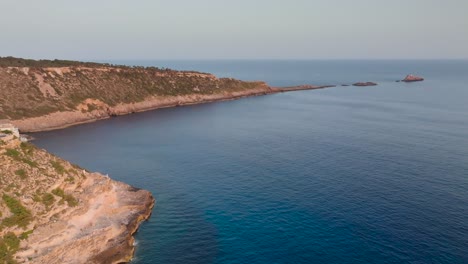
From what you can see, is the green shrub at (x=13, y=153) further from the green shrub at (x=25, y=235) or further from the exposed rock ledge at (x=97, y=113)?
the exposed rock ledge at (x=97, y=113)

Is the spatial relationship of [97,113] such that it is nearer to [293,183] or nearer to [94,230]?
[293,183]

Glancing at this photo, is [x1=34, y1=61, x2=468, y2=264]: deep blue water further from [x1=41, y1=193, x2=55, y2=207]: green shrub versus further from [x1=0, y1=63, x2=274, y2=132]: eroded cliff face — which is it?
[x1=41, y1=193, x2=55, y2=207]: green shrub

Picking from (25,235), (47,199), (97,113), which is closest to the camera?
(25,235)

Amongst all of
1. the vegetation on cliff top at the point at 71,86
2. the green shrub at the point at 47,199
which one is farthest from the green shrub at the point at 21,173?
the vegetation on cliff top at the point at 71,86

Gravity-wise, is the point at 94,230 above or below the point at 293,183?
below

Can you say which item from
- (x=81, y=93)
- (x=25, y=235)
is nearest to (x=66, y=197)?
(x=25, y=235)

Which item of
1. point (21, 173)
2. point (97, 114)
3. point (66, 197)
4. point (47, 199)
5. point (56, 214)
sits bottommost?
point (56, 214)
